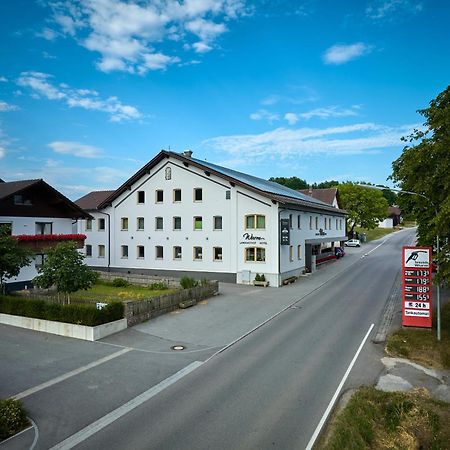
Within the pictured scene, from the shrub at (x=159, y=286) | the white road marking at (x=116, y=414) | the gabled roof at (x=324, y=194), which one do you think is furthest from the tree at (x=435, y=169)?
the gabled roof at (x=324, y=194)

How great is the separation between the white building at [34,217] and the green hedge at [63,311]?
660cm

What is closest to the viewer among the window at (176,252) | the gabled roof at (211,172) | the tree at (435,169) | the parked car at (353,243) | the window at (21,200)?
the tree at (435,169)

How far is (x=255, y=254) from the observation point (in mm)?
32406

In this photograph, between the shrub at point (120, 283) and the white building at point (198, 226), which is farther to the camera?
the white building at point (198, 226)

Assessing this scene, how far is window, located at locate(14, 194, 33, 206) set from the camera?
28656mm

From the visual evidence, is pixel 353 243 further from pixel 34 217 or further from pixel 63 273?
pixel 63 273

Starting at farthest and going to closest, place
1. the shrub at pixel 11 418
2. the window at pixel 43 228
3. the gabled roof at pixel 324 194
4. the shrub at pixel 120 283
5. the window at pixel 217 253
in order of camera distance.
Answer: the gabled roof at pixel 324 194 < the window at pixel 217 253 < the shrub at pixel 120 283 < the window at pixel 43 228 < the shrub at pixel 11 418

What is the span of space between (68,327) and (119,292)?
402 inches

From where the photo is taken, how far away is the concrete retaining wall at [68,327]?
57.1ft

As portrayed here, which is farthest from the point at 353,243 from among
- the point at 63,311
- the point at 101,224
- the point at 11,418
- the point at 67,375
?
the point at 11,418

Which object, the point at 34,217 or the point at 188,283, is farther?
the point at 34,217

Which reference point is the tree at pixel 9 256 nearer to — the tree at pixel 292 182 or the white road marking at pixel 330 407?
the white road marking at pixel 330 407

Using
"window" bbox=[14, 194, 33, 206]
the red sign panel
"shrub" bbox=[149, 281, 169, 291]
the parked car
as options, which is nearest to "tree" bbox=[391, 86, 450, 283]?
the red sign panel

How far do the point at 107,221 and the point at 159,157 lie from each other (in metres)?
9.38
